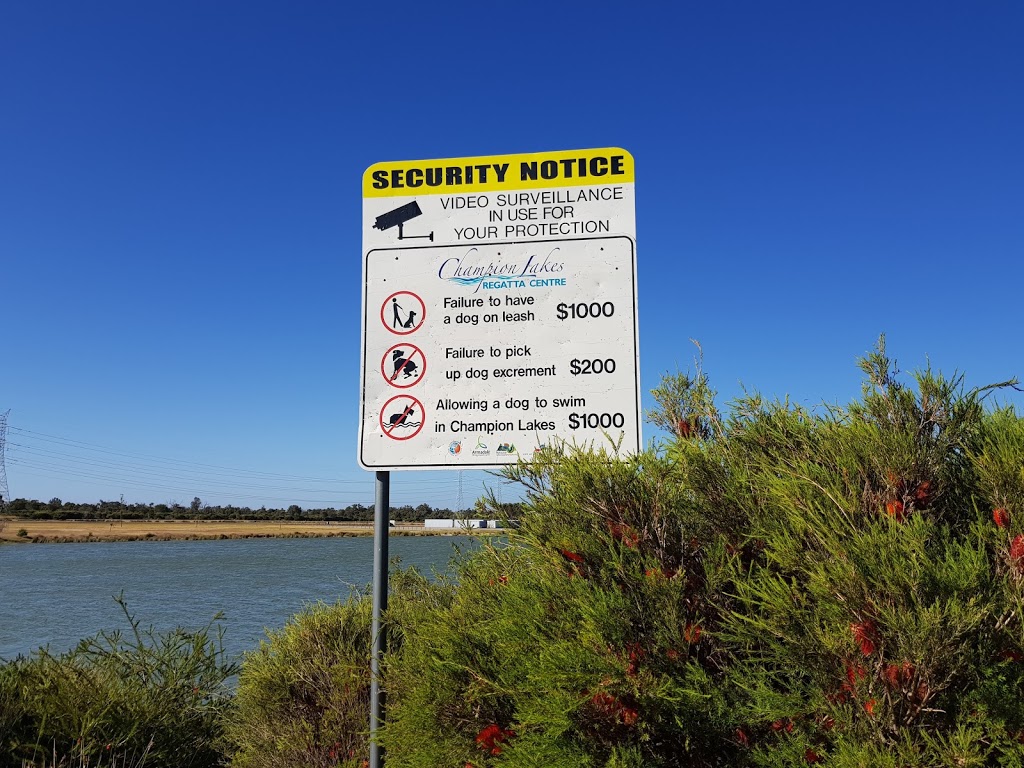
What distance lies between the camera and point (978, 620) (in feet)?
6.28

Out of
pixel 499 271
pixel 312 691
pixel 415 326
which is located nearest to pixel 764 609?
pixel 499 271

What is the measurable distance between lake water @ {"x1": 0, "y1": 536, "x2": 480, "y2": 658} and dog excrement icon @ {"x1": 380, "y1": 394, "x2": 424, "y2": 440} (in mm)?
812

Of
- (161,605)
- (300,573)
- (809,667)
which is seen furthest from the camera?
(300,573)

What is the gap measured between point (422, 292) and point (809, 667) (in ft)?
10.2

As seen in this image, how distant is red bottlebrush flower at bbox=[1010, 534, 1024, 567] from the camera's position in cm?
211

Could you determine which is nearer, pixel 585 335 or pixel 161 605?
pixel 585 335

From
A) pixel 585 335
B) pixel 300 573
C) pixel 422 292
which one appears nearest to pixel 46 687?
pixel 422 292

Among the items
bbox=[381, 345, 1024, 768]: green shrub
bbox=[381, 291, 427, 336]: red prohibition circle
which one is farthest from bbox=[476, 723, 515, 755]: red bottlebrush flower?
bbox=[381, 291, 427, 336]: red prohibition circle

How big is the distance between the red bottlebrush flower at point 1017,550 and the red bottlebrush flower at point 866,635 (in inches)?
19.3

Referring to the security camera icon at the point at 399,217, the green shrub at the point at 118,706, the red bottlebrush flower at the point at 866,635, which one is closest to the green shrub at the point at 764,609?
the red bottlebrush flower at the point at 866,635

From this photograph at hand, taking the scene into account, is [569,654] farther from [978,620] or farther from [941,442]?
[941,442]

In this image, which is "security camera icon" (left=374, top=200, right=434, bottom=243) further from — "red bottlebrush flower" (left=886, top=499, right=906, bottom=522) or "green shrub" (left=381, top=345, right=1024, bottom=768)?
"red bottlebrush flower" (left=886, top=499, right=906, bottom=522)

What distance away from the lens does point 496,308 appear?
4.33 meters

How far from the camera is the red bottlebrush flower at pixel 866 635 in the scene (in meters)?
2.07
